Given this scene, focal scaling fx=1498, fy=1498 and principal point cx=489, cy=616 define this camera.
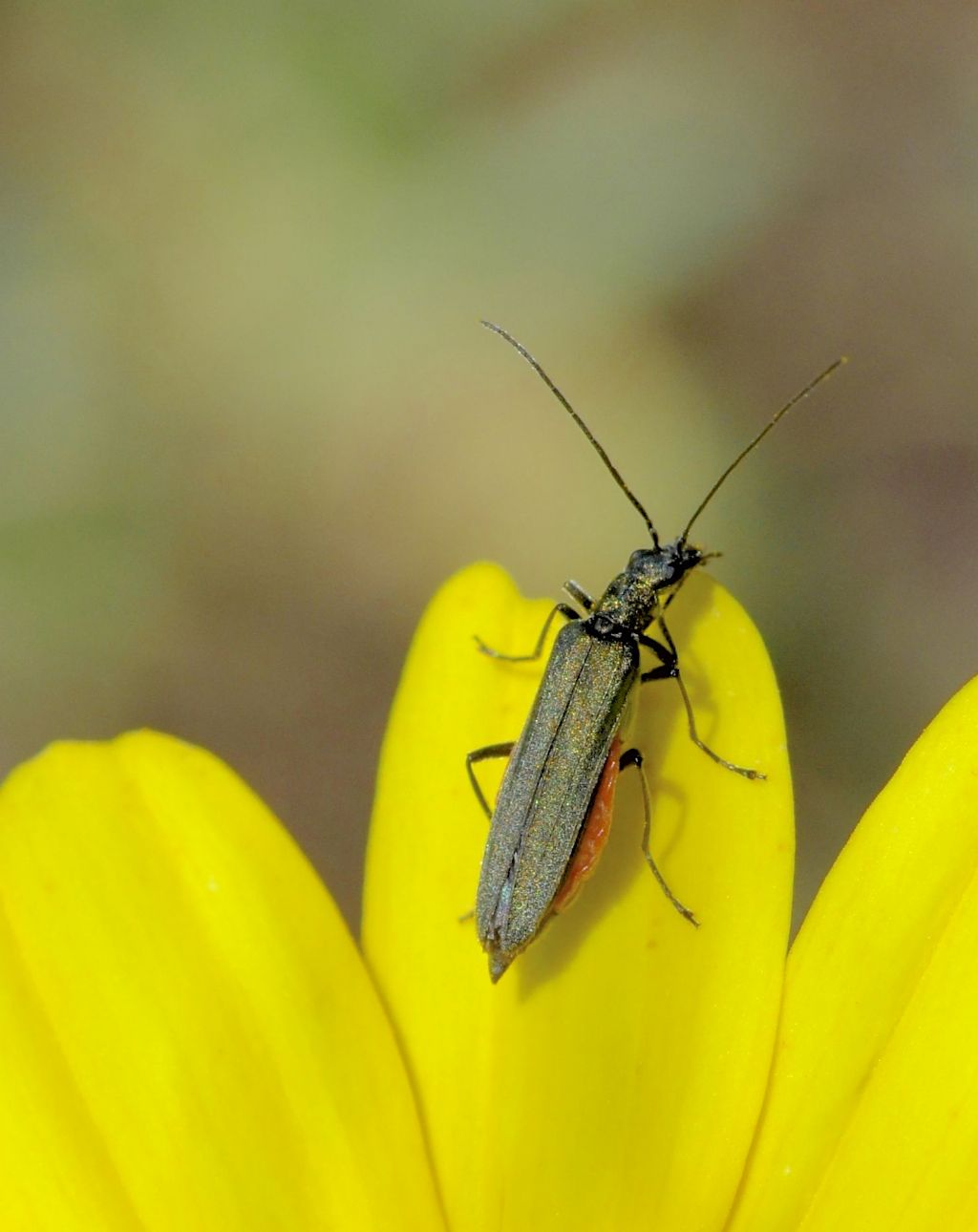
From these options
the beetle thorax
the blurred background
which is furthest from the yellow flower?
the blurred background

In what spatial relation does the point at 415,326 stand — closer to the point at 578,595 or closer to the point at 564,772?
the point at 578,595

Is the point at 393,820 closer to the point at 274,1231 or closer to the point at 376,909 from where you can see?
the point at 376,909

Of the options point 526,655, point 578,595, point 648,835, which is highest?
point 578,595

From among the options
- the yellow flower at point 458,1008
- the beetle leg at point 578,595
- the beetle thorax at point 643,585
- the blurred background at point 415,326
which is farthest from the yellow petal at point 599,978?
the blurred background at point 415,326

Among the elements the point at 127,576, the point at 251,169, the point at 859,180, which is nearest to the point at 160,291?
the point at 251,169

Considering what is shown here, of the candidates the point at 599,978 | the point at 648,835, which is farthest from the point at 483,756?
the point at 599,978
